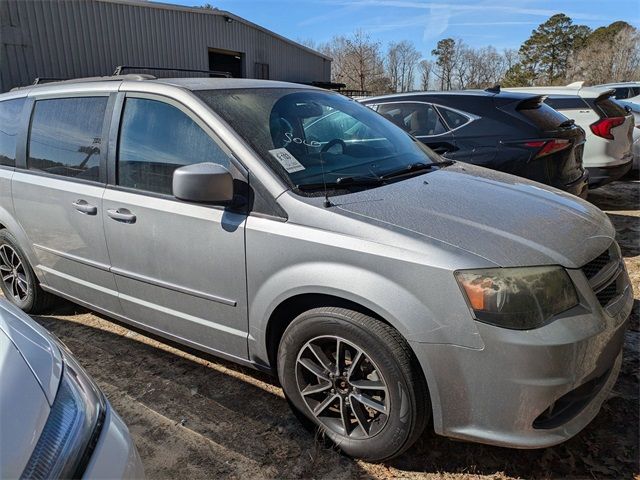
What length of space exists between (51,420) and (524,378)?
5.34 feet

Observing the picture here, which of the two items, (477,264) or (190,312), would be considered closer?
(477,264)

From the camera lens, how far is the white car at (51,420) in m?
1.22

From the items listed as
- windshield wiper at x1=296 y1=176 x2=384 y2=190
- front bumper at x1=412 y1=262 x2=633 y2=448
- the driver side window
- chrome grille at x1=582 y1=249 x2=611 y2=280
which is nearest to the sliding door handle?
the driver side window

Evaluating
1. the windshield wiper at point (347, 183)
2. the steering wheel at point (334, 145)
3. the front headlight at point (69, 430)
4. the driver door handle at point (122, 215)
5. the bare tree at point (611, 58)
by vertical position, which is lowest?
the front headlight at point (69, 430)

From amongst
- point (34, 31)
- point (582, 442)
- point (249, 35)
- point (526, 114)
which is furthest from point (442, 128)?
point (249, 35)

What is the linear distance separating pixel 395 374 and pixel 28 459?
1332 mm

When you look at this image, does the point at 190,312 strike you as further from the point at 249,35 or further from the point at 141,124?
the point at 249,35

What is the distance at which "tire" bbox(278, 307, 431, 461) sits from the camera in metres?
2.01

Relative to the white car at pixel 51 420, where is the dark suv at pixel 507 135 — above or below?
above

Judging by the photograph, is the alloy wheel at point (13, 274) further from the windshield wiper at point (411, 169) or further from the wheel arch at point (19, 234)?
the windshield wiper at point (411, 169)

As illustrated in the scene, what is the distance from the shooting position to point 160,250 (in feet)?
8.89

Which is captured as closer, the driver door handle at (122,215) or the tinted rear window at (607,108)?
the driver door handle at (122,215)

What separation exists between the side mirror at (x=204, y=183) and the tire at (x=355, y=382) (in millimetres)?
713

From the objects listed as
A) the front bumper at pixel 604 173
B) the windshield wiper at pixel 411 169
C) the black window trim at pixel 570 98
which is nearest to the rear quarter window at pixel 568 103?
the black window trim at pixel 570 98
